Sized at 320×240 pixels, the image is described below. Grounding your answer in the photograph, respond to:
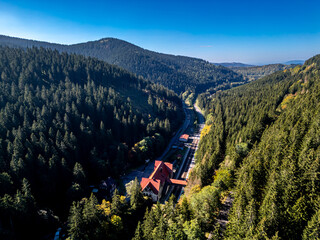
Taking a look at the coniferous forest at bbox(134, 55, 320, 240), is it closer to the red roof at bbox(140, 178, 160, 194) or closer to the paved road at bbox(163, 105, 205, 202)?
the red roof at bbox(140, 178, 160, 194)

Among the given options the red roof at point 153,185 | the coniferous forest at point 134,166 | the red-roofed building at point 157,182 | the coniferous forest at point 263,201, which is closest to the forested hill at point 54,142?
the coniferous forest at point 134,166

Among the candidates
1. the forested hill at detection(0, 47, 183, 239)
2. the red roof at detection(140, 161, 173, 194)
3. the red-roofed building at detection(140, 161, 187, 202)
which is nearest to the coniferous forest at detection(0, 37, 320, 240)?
the forested hill at detection(0, 47, 183, 239)

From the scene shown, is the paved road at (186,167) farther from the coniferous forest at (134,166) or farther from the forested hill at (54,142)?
the forested hill at (54,142)

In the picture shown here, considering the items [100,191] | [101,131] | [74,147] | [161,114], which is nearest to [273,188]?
[100,191]

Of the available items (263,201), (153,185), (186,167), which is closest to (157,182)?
(153,185)

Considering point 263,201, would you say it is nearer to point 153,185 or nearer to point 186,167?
point 153,185

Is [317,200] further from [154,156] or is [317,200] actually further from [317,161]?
[154,156]
